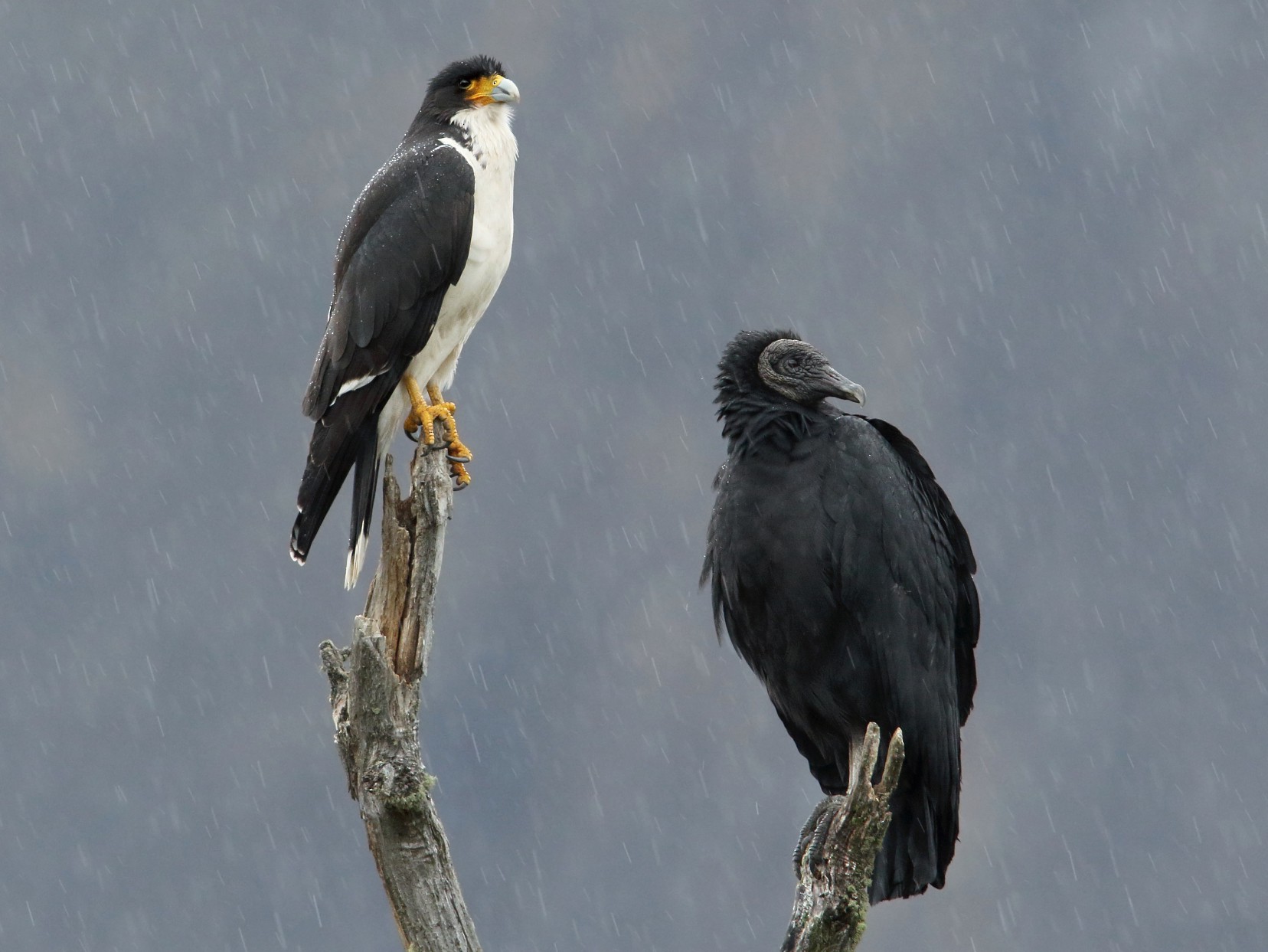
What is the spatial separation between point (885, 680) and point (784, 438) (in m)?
0.97

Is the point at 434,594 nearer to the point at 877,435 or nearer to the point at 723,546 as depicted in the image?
the point at 723,546

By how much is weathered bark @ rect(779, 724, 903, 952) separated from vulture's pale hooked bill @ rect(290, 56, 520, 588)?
224 centimetres

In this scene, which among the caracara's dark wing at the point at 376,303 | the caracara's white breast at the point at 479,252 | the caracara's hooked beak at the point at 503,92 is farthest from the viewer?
the caracara's hooked beak at the point at 503,92

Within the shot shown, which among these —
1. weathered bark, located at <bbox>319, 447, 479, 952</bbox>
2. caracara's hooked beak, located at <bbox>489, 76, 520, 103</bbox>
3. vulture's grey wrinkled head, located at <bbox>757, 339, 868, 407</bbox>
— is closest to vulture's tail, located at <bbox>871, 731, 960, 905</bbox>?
vulture's grey wrinkled head, located at <bbox>757, 339, 868, 407</bbox>

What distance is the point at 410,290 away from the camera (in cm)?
654

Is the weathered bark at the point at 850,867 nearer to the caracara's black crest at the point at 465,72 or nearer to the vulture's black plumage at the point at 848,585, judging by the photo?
the vulture's black plumage at the point at 848,585

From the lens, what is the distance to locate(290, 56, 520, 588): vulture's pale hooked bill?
620 cm

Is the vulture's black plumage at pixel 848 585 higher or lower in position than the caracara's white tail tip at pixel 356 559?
lower

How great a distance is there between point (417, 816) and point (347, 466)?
6.17ft

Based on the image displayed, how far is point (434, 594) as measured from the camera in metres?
5.31

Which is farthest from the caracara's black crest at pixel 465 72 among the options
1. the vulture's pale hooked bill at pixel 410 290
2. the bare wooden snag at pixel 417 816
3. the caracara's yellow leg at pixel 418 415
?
the bare wooden snag at pixel 417 816

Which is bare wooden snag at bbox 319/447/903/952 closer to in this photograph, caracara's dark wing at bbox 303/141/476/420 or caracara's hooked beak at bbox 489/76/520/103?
caracara's dark wing at bbox 303/141/476/420

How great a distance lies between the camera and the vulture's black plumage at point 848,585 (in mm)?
5594

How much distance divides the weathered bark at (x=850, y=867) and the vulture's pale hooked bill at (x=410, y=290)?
88.3 inches
